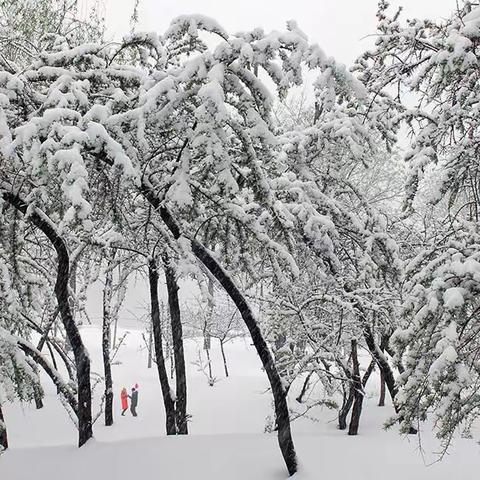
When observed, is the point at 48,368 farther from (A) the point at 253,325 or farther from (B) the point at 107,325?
(B) the point at 107,325

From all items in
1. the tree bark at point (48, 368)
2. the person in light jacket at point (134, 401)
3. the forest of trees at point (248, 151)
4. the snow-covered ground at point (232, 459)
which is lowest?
the person in light jacket at point (134, 401)

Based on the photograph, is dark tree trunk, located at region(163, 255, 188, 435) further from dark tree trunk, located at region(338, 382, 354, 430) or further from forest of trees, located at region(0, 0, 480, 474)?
dark tree trunk, located at region(338, 382, 354, 430)

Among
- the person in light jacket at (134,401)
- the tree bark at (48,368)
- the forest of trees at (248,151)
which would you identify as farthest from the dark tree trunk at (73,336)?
the person in light jacket at (134,401)

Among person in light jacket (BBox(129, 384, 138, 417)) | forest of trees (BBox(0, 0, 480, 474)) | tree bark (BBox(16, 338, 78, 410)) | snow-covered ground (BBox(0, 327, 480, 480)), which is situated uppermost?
forest of trees (BBox(0, 0, 480, 474))

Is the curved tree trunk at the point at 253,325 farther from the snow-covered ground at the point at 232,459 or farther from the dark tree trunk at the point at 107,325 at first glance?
the dark tree trunk at the point at 107,325

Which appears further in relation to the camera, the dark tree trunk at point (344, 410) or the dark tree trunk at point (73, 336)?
the dark tree trunk at point (344, 410)

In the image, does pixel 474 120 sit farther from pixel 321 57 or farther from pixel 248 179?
pixel 248 179

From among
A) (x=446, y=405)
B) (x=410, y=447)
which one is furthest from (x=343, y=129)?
(x=410, y=447)

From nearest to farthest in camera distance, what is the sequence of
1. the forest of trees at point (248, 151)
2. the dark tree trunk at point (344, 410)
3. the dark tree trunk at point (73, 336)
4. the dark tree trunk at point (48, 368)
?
the forest of trees at point (248, 151) < the dark tree trunk at point (73, 336) < the dark tree trunk at point (48, 368) < the dark tree trunk at point (344, 410)

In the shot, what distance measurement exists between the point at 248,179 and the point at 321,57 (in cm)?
133

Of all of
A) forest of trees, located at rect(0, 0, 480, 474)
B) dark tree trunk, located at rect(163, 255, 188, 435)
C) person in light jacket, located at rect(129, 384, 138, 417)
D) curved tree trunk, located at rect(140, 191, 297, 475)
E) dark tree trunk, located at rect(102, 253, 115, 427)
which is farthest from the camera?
person in light jacket, located at rect(129, 384, 138, 417)

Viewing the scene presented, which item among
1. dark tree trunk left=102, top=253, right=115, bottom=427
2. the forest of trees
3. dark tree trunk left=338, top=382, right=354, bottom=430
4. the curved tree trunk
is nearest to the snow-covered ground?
the curved tree trunk

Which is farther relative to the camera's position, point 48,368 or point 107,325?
point 107,325

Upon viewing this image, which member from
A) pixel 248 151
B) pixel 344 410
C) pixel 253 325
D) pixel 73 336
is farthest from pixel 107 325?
pixel 248 151
